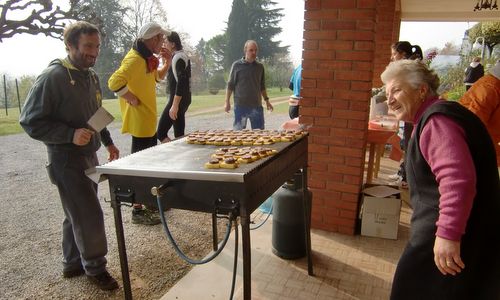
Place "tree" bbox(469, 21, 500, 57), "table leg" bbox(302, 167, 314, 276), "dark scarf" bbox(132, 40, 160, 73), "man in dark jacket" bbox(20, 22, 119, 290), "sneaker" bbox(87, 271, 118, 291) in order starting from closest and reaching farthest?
1. "man in dark jacket" bbox(20, 22, 119, 290)
2. "sneaker" bbox(87, 271, 118, 291)
3. "table leg" bbox(302, 167, 314, 276)
4. "dark scarf" bbox(132, 40, 160, 73)
5. "tree" bbox(469, 21, 500, 57)

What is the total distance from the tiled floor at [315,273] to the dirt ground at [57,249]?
0.24m

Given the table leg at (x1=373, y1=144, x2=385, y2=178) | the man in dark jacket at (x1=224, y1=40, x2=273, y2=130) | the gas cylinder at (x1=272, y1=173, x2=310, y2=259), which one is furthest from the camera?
the man in dark jacket at (x1=224, y1=40, x2=273, y2=130)

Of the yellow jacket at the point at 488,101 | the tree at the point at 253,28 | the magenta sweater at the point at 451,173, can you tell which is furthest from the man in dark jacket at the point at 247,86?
the tree at the point at 253,28

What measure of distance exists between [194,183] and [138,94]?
85.8 inches

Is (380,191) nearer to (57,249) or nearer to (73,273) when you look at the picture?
(73,273)

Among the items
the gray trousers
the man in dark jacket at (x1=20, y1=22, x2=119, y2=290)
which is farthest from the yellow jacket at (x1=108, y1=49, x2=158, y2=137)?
the gray trousers

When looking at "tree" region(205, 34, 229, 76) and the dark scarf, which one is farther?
"tree" region(205, 34, 229, 76)

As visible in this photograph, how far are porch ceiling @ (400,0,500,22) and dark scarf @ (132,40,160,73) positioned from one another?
7.90 m

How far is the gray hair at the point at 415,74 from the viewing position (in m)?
1.61

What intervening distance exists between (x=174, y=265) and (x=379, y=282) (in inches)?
64.8

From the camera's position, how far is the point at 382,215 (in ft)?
11.5

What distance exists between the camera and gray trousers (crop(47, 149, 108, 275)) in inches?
100

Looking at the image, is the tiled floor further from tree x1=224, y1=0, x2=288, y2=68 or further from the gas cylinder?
tree x1=224, y1=0, x2=288, y2=68

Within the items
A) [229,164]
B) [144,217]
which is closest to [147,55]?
[144,217]
